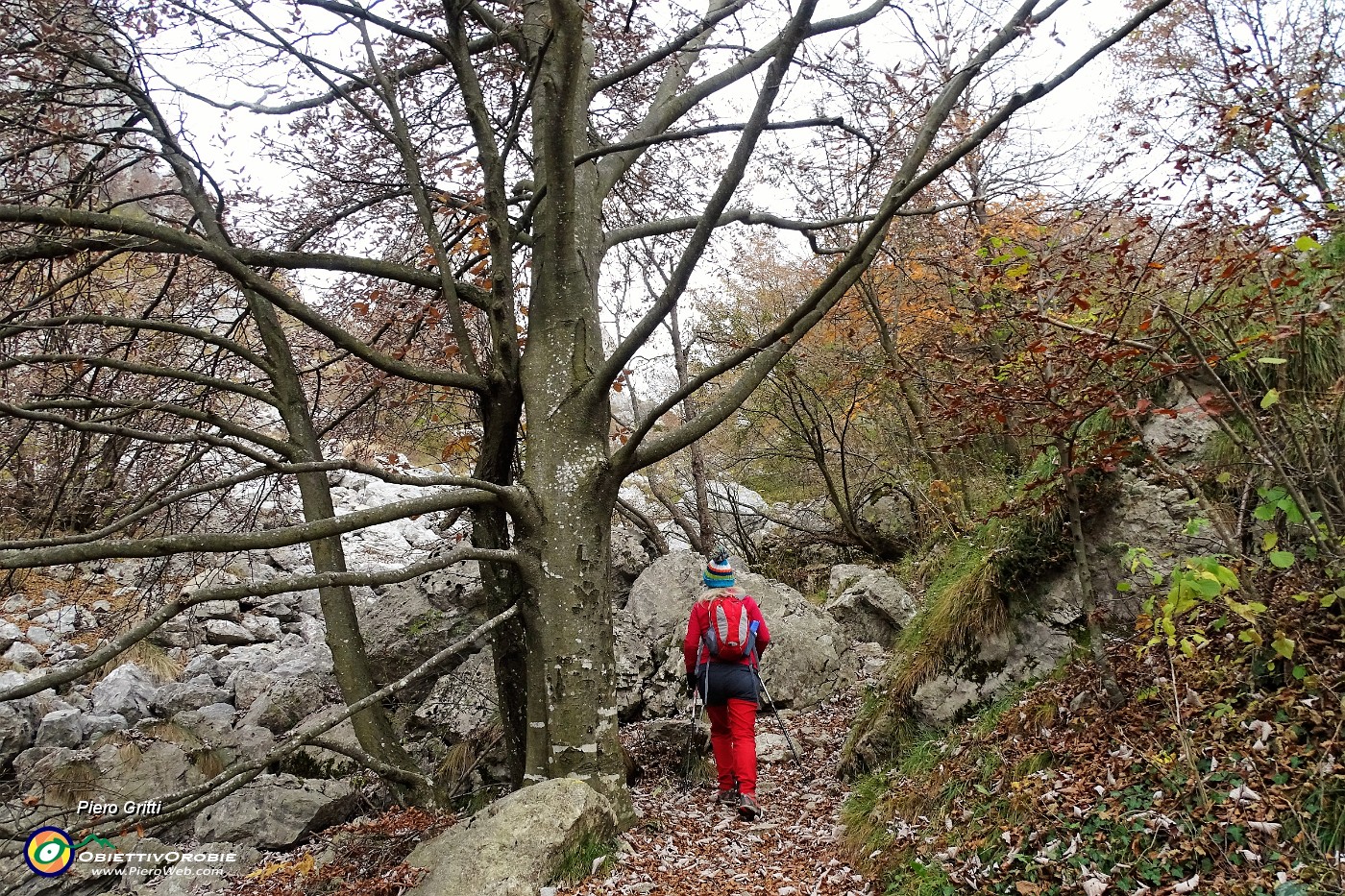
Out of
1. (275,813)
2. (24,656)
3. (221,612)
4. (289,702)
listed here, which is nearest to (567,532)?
(275,813)

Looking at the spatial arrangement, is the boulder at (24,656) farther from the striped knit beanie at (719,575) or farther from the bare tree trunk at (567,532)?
the striped knit beanie at (719,575)

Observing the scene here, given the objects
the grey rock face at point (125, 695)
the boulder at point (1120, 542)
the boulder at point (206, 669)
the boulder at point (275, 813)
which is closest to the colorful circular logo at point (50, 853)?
the boulder at point (275, 813)

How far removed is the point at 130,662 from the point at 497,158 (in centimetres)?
961

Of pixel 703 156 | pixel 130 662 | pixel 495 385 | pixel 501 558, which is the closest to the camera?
pixel 501 558

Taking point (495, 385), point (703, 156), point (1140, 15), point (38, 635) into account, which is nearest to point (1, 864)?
point (38, 635)

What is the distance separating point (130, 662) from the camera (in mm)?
9789

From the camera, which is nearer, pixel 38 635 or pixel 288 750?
pixel 288 750

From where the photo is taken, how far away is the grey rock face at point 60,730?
7.90 metres

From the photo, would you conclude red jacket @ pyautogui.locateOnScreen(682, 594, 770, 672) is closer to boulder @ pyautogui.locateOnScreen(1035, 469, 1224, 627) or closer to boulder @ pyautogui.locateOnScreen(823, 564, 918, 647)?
boulder @ pyautogui.locateOnScreen(1035, 469, 1224, 627)

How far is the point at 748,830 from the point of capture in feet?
16.4

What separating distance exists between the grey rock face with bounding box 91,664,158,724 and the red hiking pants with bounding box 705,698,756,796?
745 centimetres

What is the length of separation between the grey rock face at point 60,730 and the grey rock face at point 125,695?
1.53 feet

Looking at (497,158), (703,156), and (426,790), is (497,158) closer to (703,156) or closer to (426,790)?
(703,156)

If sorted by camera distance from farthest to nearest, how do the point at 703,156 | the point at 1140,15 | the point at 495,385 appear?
the point at 703,156 < the point at 495,385 < the point at 1140,15
